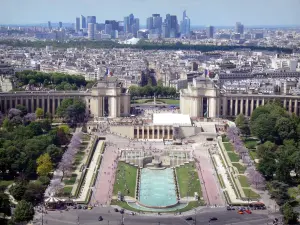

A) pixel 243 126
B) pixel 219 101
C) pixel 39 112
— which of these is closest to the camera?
pixel 243 126

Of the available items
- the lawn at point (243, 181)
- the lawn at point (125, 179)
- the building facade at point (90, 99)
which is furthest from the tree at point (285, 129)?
the building facade at point (90, 99)

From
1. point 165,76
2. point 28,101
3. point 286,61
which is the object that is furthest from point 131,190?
point 286,61

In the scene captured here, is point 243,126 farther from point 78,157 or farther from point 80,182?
point 80,182

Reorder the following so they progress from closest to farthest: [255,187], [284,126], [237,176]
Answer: [255,187] → [237,176] → [284,126]

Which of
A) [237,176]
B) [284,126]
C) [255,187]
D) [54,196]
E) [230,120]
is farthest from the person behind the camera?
[230,120]

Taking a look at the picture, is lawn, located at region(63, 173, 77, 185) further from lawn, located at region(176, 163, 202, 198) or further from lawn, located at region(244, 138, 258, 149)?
lawn, located at region(244, 138, 258, 149)

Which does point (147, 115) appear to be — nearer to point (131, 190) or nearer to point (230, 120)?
point (230, 120)

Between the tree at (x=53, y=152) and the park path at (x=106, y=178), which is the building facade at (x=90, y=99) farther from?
the tree at (x=53, y=152)

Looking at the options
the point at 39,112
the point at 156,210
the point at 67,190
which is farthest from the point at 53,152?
the point at 39,112
